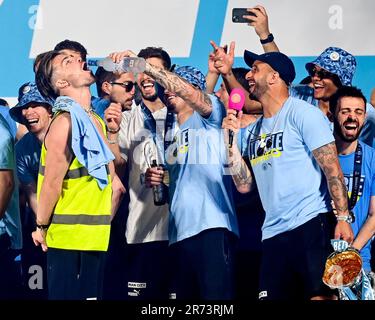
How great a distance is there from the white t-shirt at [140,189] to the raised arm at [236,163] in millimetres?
366

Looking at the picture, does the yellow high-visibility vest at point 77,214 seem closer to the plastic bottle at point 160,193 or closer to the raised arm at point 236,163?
the plastic bottle at point 160,193

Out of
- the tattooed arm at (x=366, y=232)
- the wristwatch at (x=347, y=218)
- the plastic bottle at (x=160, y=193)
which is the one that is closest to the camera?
the wristwatch at (x=347, y=218)

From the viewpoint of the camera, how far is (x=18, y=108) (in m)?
5.32

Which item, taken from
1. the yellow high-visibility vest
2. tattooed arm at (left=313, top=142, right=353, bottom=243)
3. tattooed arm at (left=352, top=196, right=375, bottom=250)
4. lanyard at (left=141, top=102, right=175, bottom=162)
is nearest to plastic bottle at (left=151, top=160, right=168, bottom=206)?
lanyard at (left=141, top=102, right=175, bottom=162)

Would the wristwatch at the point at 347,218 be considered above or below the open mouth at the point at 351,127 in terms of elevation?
below

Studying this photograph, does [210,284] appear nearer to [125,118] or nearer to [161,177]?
[161,177]

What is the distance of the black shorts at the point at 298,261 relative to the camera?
503 centimetres

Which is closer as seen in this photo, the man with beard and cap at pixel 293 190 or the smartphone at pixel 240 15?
the man with beard and cap at pixel 293 190

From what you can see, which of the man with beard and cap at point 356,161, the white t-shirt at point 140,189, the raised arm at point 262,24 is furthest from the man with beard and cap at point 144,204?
the man with beard and cap at point 356,161

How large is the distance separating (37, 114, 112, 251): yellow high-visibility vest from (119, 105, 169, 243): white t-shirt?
0.79 ft

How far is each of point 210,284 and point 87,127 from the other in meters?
1.06

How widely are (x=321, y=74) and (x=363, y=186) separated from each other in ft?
2.14

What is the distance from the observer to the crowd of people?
507 cm
